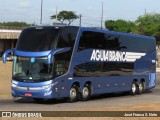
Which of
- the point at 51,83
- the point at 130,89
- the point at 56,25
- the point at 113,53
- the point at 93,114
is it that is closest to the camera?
the point at 93,114

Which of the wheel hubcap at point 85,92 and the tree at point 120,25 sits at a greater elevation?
the tree at point 120,25

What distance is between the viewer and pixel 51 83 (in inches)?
826

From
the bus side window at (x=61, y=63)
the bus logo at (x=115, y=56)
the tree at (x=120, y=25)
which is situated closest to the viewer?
the bus side window at (x=61, y=63)

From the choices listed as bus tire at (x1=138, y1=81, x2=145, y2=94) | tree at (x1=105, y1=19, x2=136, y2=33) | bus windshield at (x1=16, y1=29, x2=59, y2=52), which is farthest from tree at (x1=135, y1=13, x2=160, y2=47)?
bus windshield at (x1=16, y1=29, x2=59, y2=52)

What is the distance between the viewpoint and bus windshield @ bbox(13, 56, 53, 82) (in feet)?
68.9

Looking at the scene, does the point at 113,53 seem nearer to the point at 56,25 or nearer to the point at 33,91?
the point at 56,25

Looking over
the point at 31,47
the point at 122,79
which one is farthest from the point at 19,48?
the point at 122,79

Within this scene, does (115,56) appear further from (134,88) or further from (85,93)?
(134,88)

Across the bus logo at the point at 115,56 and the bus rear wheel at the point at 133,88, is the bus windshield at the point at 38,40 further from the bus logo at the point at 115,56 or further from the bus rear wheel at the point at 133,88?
the bus rear wheel at the point at 133,88

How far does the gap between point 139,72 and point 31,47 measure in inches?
397

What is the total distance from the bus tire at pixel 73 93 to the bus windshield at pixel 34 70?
187 cm

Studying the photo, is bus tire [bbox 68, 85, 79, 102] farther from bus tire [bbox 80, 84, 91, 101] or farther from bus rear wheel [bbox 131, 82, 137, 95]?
bus rear wheel [bbox 131, 82, 137, 95]

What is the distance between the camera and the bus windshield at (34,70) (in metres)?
21.0

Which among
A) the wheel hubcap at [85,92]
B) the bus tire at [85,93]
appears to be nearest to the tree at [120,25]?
the bus tire at [85,93]
